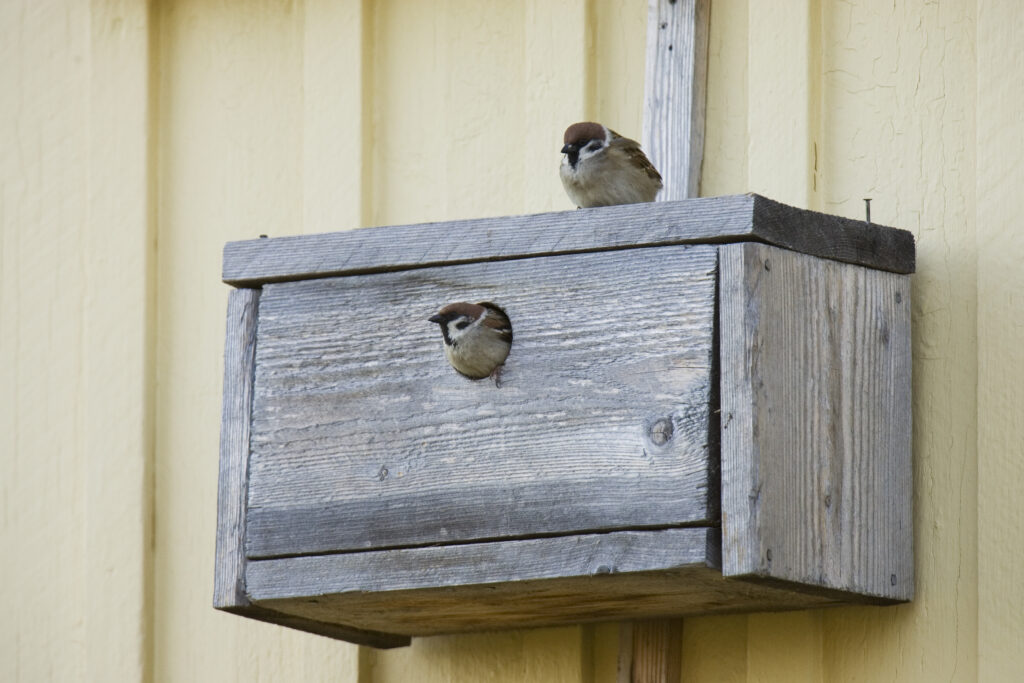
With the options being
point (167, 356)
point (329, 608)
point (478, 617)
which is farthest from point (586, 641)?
point (167, 356)

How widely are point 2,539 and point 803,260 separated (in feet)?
6.19

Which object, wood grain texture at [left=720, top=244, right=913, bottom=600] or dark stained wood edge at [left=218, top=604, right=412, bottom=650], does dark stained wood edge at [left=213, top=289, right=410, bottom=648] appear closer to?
dark stained wood edge at [left=218, top=604, right=412, bottom=650]

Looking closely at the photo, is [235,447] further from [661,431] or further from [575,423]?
[661,431]

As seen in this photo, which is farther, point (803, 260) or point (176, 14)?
point (176, 14)

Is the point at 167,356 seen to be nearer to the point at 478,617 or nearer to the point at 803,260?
the point at 478,617

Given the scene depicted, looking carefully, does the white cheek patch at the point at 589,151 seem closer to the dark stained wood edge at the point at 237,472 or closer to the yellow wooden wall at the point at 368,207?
the yellow wooden wall at the point at 368,207

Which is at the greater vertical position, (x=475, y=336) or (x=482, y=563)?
(x=475, y=336)

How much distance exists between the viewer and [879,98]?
3699 mm

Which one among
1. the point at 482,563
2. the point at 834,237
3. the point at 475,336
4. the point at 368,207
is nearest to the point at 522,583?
the point at 482,563

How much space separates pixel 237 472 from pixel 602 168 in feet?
3.07

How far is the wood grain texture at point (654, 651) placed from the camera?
3602 mm

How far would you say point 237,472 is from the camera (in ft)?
11.8

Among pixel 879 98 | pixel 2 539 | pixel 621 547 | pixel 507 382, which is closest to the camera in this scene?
pixel 621 547

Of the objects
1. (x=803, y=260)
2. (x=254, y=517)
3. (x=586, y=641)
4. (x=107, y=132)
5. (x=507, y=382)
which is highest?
(x=107, y=132)
